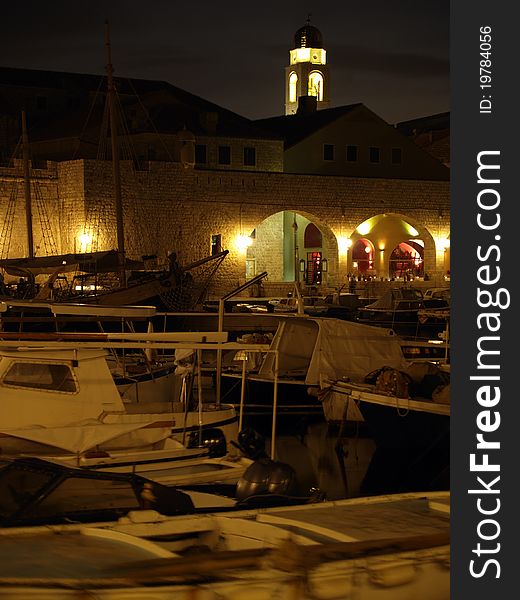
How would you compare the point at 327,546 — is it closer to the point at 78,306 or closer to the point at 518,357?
the point at 518,357

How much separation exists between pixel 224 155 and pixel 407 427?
2592 cm

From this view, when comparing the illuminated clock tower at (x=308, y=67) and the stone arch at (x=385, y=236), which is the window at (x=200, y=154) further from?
the illuminated clock tower at (x=308, y=67)

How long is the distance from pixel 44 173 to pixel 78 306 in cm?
2201

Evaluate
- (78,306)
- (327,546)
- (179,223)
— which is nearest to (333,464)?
(78,306)

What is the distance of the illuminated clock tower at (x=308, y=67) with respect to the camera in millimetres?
65125

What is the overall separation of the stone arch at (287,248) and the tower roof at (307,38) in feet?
89.2

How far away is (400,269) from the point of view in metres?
42.6

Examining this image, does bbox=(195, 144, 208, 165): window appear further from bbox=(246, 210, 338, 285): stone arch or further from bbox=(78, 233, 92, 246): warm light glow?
bbox=(78, 233, 92, 246): warm light glow

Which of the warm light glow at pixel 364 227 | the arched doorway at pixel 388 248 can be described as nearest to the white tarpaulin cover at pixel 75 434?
the arched doorway at pixel 388 248

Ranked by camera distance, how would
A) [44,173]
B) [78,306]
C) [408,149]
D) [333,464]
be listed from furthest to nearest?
[408,149], [44,173], [333,464], [78,306]

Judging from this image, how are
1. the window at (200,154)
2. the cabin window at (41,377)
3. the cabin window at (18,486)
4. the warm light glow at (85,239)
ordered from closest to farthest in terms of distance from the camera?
the cabin window at (18,486)
the cabin window at (41,377)
the warm light glow at (85,239)
the window at (200,154)

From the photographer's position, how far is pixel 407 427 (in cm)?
1183

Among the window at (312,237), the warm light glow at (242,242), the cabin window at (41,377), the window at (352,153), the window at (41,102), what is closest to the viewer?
the cabin window at (41,377)

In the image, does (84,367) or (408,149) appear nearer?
(84,367)
